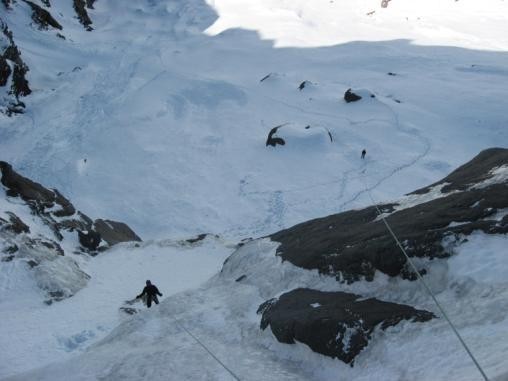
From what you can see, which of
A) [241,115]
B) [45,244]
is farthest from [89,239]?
[241,115]

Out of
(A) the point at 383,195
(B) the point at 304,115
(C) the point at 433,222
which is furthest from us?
(B) the point at 304,115

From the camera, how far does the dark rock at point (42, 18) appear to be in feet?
154

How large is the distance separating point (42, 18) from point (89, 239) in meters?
34.2

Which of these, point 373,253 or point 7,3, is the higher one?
point 373,253

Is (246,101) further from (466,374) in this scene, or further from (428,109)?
(466,374)

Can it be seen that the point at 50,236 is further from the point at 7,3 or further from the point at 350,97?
the point at 7,3

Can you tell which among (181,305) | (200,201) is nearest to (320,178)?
(200,201)

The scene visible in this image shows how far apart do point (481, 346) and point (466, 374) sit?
1.87ft

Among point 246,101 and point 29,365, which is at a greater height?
point 29,365

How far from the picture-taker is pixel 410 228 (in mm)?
9008

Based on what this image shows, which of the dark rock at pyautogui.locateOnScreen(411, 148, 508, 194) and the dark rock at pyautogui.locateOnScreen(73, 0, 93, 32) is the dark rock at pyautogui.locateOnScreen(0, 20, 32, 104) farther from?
the dark rock at pyautogui.locateOnScreen(411, 148, 508, 194)

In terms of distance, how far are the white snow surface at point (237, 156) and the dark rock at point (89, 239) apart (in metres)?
0.98

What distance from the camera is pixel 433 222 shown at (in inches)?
350

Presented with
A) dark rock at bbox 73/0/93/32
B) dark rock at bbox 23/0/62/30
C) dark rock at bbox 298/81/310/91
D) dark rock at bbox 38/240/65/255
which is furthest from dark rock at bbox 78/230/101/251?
dark rock at bbox 73/0/93/32
